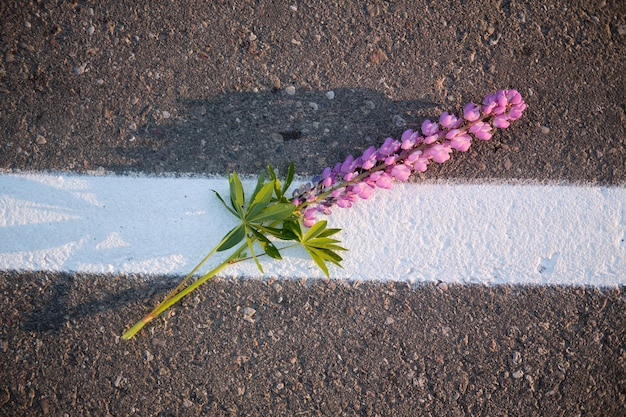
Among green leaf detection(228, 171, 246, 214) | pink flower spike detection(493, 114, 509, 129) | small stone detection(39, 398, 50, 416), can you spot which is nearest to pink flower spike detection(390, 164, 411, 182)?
pink flower spike detection(493, 114, 509, 129)

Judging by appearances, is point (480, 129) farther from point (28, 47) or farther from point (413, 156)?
point (28, 47)

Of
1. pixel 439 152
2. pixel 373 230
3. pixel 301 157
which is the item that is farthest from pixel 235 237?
pixel 439 152

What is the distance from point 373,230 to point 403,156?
0.46 meters

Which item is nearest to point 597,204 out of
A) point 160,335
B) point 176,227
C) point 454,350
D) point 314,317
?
point 454,350

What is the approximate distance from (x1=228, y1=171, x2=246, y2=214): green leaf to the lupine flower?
0.25 meters

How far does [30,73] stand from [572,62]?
9.27 ft

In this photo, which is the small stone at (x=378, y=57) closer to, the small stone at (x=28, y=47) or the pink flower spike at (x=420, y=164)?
the pink flower spike at (x=420, y=164)

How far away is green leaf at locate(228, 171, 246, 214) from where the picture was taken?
2.11 meters

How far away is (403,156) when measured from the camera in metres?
2.06

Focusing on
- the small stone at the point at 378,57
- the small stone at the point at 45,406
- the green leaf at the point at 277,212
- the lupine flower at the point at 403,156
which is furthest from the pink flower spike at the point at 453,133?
the small stone at the point at 45,406

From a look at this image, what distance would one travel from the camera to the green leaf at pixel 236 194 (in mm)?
2113

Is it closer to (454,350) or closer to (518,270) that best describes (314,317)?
(454,350)

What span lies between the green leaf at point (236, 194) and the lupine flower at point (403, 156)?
25cm

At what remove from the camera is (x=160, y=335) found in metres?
2.35
